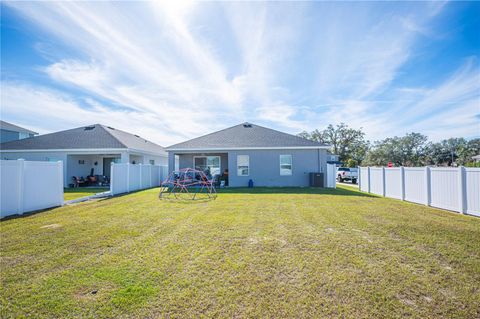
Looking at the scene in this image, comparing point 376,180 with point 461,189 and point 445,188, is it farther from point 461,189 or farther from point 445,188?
point 461,189

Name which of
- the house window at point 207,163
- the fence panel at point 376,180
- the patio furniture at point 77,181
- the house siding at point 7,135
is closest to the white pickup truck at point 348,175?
the fence panel at point 376,180

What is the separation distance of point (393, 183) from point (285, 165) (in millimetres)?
6355

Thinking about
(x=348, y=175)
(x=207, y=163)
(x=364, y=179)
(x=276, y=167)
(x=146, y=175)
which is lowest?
(x=348, y=175)

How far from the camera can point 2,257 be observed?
143 inches

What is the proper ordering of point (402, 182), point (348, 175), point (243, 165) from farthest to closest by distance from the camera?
point (348, 175) < point (243, 165) < point (402, 182)

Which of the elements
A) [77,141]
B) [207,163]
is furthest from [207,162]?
[77,141]

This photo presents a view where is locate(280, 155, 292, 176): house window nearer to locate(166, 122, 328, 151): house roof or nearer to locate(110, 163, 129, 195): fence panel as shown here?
locate(166, 122, 328, 151): house roof

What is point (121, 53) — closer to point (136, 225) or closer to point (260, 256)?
point (136, 225)

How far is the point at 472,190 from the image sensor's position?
654 cm

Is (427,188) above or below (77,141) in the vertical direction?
below

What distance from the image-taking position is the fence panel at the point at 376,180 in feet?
38.5

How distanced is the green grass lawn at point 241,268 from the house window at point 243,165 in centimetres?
914

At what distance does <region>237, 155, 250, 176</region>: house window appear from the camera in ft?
49.3

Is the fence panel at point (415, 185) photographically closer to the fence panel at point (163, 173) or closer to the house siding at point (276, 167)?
the house siding at point (276, 167)
